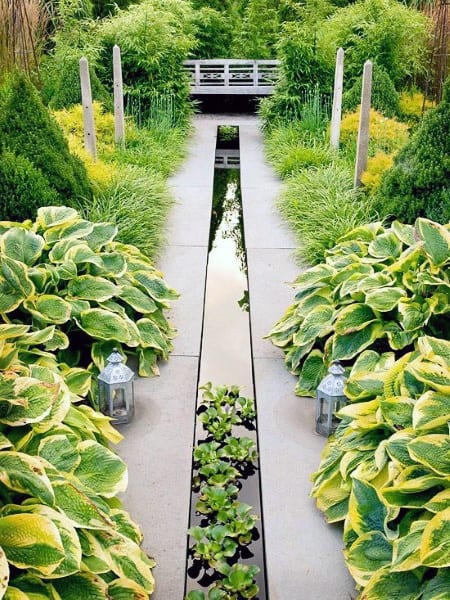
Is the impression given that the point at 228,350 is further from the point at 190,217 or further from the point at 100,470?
the point at 190,217

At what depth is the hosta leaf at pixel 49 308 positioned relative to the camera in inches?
128

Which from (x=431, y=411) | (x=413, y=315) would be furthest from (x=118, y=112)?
(x=431, y=411)

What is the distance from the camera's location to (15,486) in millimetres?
1968

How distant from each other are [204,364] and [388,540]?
6.08 feet

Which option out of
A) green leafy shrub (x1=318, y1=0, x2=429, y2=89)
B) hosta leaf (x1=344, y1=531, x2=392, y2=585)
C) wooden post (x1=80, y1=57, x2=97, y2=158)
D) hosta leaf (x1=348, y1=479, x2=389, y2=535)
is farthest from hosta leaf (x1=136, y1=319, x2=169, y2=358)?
green leafy shrub (x1=318, y1=0, x2=429, y2=89)

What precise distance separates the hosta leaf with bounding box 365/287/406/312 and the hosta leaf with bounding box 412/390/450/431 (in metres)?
0.91

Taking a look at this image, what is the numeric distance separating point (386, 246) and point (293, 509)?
1629 mm

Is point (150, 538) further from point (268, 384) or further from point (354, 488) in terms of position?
point (268, 384)

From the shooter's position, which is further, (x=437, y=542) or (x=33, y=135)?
(x=33, y=135)

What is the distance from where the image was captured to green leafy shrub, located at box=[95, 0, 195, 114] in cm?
988

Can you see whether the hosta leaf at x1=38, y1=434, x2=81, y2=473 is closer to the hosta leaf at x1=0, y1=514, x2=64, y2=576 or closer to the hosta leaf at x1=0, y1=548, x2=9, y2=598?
the hosta leaf at x1=0, y1=514, x2=64, y2=576

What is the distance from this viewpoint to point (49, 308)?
3.29m

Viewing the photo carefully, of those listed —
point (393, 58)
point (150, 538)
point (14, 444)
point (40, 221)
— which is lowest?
point (150, 538)

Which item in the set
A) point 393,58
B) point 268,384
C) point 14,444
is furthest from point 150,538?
point 393,58
